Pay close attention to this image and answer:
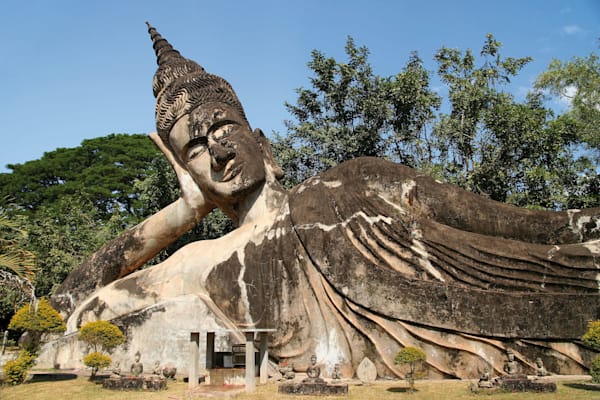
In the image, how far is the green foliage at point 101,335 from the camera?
26.6ft

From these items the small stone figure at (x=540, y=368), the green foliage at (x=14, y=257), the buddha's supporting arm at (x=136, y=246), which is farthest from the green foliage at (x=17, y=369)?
the small stone figure at (x=540, y=368)

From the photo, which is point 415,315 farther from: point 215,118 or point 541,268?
point 215,118

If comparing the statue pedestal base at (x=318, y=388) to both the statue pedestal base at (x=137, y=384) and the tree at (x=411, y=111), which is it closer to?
the statue pedestal base at (x=137, y=384)

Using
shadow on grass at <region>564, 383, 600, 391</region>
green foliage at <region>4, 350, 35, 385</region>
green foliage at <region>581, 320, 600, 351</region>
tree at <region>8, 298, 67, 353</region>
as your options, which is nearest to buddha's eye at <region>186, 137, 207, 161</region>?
tree at <region>8, 298, 67, 353</region>

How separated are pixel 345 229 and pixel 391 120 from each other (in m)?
10.1

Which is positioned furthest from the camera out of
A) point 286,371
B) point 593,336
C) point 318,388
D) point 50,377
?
point 50,377

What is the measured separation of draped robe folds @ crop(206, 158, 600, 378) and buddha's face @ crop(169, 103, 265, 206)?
3.32 ft

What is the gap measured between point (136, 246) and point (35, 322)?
2.45m

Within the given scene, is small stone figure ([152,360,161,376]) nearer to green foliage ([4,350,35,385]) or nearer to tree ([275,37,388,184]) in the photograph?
green foliage ([4,350,35,385])

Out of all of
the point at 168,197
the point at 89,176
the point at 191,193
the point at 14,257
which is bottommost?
the point at 14,257

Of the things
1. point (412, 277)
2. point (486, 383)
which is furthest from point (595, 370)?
point (412, 277)

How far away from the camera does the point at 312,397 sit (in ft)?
20.7

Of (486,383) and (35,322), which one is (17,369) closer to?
(35,322)

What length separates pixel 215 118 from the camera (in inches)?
379
